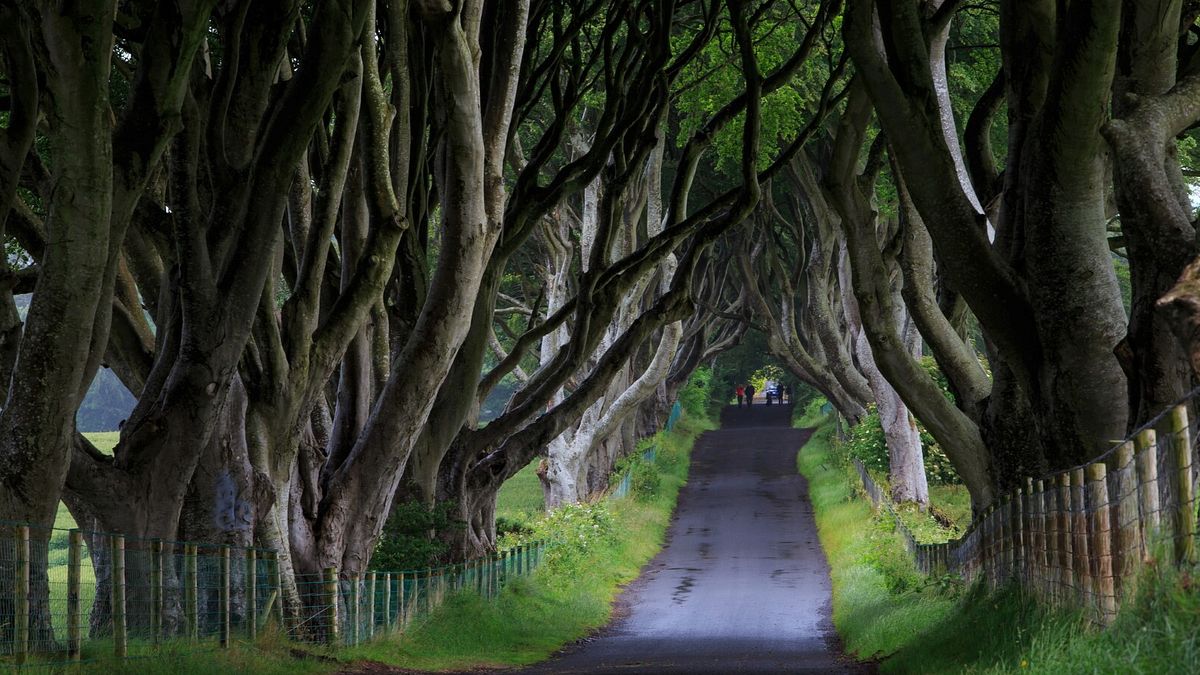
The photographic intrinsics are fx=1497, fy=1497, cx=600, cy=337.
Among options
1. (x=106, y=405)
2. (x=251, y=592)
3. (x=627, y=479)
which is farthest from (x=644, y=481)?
(x=106, y=405)

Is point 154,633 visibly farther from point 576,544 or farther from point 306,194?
point 576,544

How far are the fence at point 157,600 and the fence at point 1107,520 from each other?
6102 mm

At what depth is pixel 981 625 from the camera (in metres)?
11.4

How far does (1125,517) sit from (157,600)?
23.2ft

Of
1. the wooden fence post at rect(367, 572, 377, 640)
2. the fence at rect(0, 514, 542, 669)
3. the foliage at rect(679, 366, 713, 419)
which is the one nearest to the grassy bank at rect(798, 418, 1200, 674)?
the wooden fence post at rect(367, 572, 377, 640)

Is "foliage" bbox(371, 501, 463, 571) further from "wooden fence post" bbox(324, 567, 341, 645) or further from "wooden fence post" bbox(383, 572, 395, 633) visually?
"wooden fence post" bbox(324, 567, 341, 645)

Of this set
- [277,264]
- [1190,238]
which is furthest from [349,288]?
[1190,238]

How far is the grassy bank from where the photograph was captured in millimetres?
5898

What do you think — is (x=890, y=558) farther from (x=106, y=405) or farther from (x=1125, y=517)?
(x=106, y=405)

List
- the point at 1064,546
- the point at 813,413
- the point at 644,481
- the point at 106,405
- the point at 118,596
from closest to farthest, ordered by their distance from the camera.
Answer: the point at 1064,546
the point at 118,596
the point at 644,481
the point at 813,413
the point at 106,405

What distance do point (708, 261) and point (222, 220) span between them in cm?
2926

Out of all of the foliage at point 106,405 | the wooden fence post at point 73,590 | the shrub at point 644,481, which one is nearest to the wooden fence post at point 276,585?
the wooden fence post at point 73,590

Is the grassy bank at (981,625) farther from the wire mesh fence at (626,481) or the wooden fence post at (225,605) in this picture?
the wire mesh fence at (626,481)

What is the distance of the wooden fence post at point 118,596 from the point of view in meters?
10.2
